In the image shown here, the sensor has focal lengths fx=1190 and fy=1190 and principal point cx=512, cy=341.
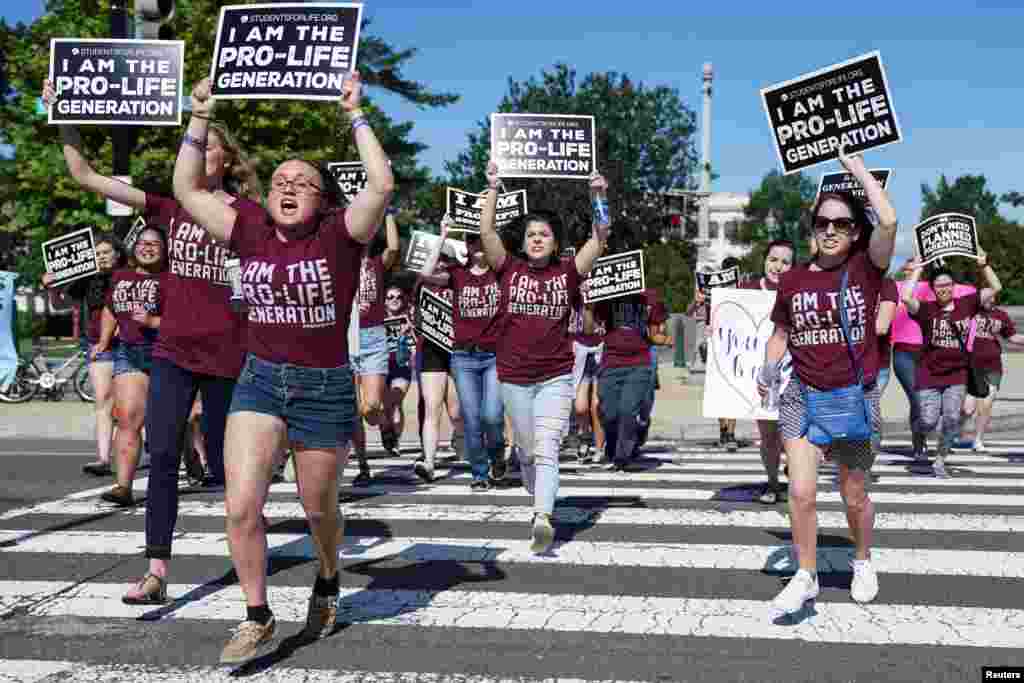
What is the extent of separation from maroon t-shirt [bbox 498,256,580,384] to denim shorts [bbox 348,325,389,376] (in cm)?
213

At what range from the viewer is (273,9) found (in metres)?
7.53

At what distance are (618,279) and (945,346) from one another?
117 inches

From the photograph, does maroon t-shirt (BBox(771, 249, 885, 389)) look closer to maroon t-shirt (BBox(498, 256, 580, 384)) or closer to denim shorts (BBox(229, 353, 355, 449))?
maroon t-shirt (BBox(498, 256, 580, 384))

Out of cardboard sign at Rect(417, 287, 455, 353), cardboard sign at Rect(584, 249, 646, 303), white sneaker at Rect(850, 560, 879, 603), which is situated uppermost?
cardboard sign at Rect(584, 249, 646, 303)

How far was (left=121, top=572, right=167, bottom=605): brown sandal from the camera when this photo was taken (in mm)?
5520

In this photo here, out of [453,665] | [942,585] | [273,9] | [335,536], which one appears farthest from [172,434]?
[942,585]

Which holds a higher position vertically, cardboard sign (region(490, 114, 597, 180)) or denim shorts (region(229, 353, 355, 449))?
cardboard sign (region(490, 114, 597, 180))

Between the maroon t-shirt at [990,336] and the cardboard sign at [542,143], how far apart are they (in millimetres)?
4219

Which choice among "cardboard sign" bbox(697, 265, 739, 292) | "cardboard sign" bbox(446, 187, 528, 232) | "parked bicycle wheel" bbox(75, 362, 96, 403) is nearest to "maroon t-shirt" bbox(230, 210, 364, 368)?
"cardboard sign" bbox(446, 187, 528, 232)

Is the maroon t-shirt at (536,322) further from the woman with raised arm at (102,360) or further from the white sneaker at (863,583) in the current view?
the woman with raised arm at (102,360)

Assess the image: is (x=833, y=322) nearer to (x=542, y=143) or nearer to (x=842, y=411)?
(x=842, y=411)

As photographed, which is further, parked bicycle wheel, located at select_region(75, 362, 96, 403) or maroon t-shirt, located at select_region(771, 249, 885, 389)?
parked bicycle wheel, located at select_region(75, 362, 96, 403)

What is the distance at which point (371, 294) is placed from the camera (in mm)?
9750

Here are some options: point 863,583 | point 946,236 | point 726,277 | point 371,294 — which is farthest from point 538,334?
point 726,277
